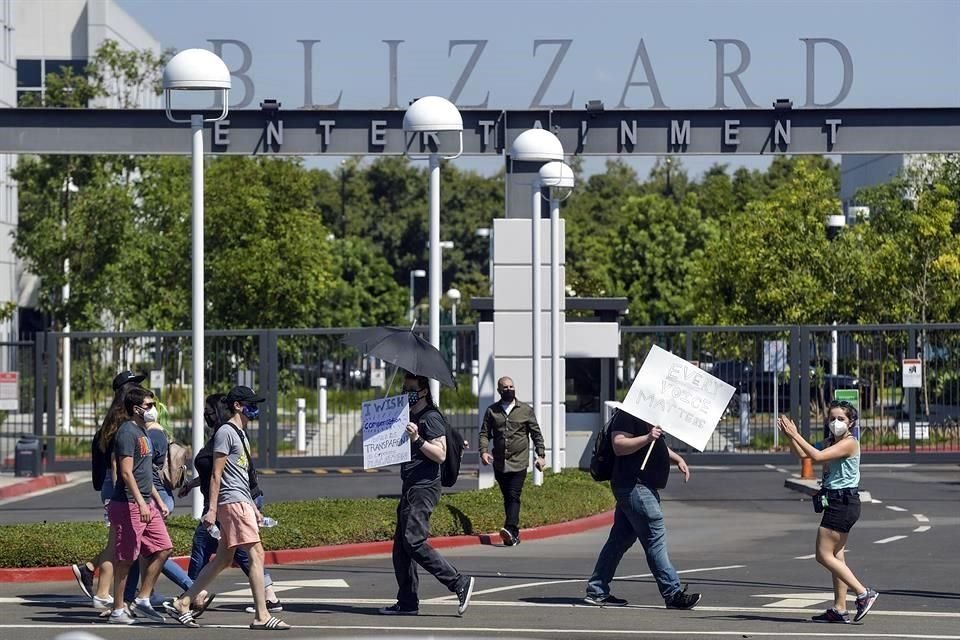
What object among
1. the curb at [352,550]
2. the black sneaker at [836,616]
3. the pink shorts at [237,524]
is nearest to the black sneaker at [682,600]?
the black sneaker at [836,616]

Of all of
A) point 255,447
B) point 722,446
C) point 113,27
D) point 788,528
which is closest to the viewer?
point 788,528

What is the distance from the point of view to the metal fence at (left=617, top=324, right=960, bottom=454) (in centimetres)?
3002

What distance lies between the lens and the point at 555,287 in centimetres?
2212

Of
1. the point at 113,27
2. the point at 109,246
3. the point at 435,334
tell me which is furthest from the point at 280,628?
the point at 113,27

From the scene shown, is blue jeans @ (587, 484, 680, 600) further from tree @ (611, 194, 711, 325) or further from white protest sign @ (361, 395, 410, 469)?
tree @ (611, 194, 711, 325)

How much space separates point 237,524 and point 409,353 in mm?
2008

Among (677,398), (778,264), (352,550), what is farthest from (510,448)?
(778,264)

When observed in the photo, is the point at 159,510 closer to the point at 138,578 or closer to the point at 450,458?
the point at 138,578

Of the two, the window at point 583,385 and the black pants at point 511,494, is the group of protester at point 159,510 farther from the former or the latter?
the window at point 583,385

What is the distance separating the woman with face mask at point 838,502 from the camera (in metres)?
12.3

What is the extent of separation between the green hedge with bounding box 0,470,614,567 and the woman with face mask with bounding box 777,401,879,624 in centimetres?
606

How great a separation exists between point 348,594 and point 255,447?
1647 centimetres

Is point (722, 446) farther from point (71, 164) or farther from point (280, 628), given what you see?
point (280, 628)

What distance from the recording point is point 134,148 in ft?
77.4
